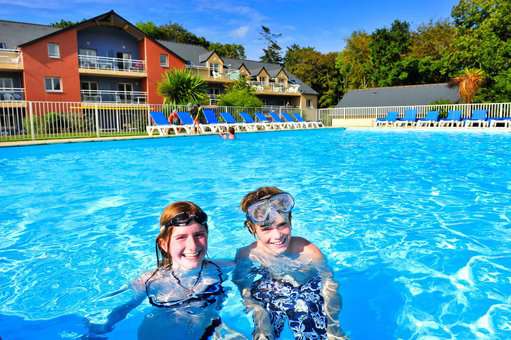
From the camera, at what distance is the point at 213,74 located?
3694cm

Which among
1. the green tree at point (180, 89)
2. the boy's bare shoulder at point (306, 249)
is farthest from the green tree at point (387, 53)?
the boy's bare shoulder at point (306, 249)

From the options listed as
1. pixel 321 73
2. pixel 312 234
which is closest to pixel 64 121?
pixel 312 234

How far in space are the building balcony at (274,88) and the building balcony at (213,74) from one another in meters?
2.23

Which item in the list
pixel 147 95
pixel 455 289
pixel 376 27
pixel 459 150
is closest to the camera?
pixel 455 289

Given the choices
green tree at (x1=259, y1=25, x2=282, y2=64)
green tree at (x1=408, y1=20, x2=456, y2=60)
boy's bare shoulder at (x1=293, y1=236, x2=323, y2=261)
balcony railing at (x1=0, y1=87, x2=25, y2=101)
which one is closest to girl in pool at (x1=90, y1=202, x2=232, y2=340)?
boy's bare shoulder at (x1=293, y1=236, x2=323, y2=261)

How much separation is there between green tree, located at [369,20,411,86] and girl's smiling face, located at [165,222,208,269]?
4129cm

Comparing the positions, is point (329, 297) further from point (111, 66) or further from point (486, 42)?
point (486, 42)

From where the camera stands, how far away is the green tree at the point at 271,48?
201 ft

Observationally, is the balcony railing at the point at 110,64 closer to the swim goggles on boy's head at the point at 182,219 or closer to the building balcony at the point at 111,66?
the building balcony at the point at 111,66

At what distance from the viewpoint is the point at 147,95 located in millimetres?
31422

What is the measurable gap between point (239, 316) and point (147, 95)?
102 ft

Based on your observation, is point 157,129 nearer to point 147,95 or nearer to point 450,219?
point 147,95

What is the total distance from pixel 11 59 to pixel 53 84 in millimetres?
2927

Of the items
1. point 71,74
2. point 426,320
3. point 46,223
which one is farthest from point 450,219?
point 71,74
